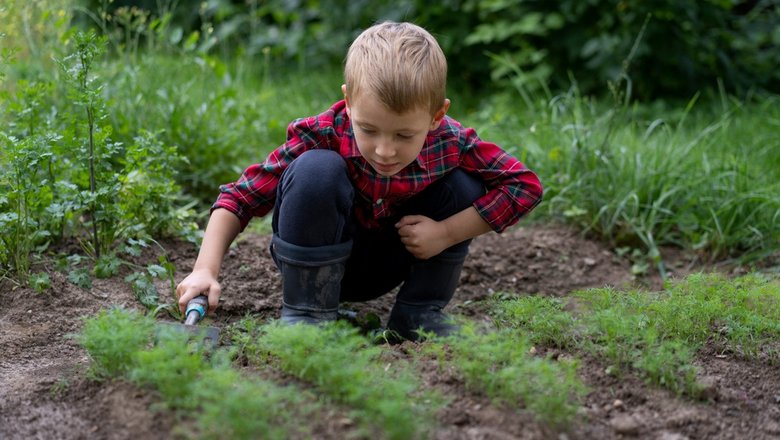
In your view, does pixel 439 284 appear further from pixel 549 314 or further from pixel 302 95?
pixel 302 95

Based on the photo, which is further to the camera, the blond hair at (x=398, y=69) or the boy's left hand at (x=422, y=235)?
the boy's left hand at (x=422, y=235)

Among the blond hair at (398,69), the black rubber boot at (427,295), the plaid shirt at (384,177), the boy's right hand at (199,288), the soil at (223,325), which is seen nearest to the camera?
the soil at (223,325)

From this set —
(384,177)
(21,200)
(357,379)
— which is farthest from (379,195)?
(21,200)

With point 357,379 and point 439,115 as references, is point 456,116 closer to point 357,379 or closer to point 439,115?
point 439,115

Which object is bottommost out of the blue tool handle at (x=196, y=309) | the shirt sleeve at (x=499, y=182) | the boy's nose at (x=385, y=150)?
the blue tool handle at (x=196, y=309)

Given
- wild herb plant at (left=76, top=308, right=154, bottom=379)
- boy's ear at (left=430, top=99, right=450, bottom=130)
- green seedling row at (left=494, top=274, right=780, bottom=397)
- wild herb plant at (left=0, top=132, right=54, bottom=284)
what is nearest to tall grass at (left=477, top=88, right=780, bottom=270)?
green seedling row at (left=494, top=274, right=780, bottom=397)

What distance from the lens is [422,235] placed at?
8.57ft

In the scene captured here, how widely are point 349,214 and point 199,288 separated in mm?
473

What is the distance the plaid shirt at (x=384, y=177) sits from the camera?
8.54 ft


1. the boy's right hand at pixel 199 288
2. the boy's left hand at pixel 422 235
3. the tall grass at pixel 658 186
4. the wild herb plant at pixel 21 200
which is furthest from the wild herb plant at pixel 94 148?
the tall grass at pixel 658 186

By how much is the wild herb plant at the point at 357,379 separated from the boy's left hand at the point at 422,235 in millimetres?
532

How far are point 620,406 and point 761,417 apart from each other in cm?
35

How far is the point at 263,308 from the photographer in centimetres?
294

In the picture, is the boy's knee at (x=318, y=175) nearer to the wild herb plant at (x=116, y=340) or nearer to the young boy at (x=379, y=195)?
the young boy at (x=379, y=195)
